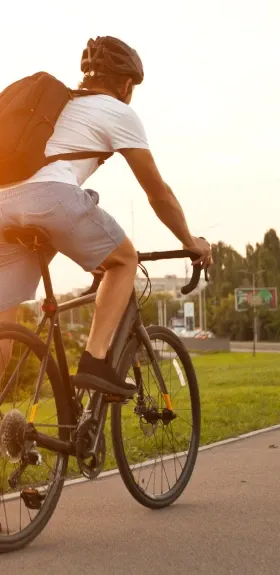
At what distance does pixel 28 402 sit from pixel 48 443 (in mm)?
196

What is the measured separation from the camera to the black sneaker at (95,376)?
422 cm

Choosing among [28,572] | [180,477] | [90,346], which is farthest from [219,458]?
[28,572]

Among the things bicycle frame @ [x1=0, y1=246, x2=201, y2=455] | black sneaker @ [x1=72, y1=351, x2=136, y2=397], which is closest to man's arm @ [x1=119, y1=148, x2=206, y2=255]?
bicycle frame @ [x1=0, y1=246, x2=201, y2=455]

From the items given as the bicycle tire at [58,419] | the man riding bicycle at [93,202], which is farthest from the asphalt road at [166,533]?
the man riding bicycle at [93,202]

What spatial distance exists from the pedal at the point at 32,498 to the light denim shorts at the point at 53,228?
28.4 inches

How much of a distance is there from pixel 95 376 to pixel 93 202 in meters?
0.73

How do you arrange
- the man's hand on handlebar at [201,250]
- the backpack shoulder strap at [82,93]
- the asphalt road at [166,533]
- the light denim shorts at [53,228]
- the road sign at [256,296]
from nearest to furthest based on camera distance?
the asphalt road at [166,533] < the light denim shorts at [53,228] < the backpack shoulder strap at [82,93] < the man's hand on handlebar at [201,250] < the road sign at [256,296]

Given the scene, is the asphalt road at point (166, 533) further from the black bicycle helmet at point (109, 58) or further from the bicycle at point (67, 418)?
the black bicycle helmet at point (109, 58)

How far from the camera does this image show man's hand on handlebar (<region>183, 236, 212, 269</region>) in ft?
15.4

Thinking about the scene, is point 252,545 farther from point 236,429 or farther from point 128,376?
point 236,429

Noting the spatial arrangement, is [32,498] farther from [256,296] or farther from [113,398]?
[256,296]

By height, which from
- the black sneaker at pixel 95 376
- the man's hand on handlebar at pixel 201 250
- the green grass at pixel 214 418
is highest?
the man's hand on handlebar at pixel 201 250

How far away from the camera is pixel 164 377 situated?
5.23 m

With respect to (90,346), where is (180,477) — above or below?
below
